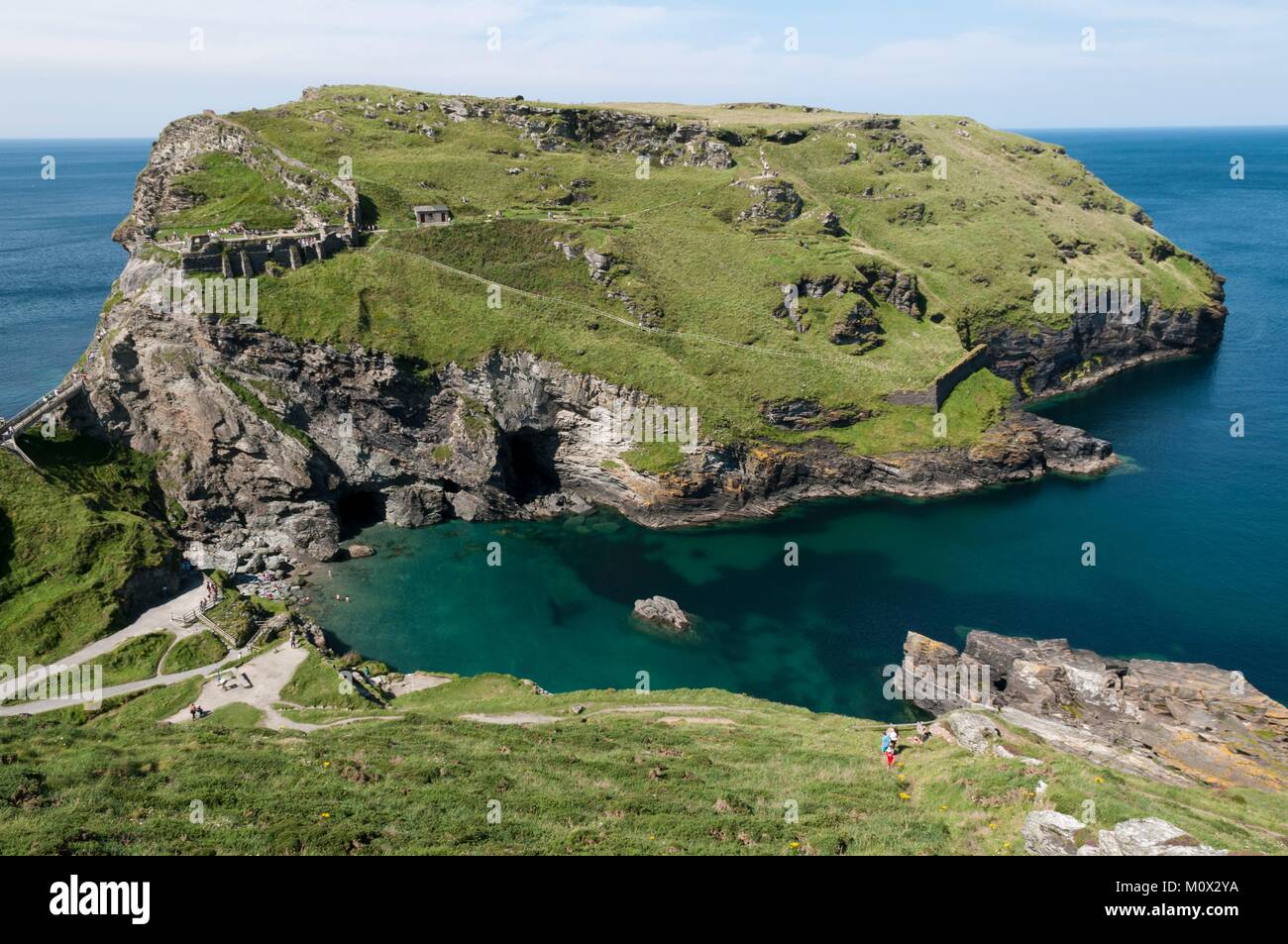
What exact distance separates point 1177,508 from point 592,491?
211 ft

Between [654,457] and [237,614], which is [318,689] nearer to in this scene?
[237,614]

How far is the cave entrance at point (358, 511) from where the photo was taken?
79.1 m

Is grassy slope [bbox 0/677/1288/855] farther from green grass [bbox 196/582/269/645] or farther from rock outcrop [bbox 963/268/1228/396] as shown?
rock outcrop [bbox 963/268/1228/396]

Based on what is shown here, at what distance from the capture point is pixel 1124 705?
155ft

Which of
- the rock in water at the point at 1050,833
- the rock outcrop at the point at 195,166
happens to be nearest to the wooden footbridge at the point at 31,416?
the rock outcrop at the point at 195,166

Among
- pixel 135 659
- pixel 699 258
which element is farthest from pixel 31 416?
pixel 699 258

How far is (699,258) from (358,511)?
58.6 m

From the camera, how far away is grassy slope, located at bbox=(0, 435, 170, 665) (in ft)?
179

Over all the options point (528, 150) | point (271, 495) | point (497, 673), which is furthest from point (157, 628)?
point (528, 150)

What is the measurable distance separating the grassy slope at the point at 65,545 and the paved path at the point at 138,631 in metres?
1.02

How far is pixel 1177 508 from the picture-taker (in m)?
78.1

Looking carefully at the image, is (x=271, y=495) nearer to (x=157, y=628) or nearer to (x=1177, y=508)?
(x=157, y=628)

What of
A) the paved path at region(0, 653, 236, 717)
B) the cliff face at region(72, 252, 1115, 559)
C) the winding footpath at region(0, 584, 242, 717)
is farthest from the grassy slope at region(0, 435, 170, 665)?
the paved path at region(0, 653, 236, 717)
